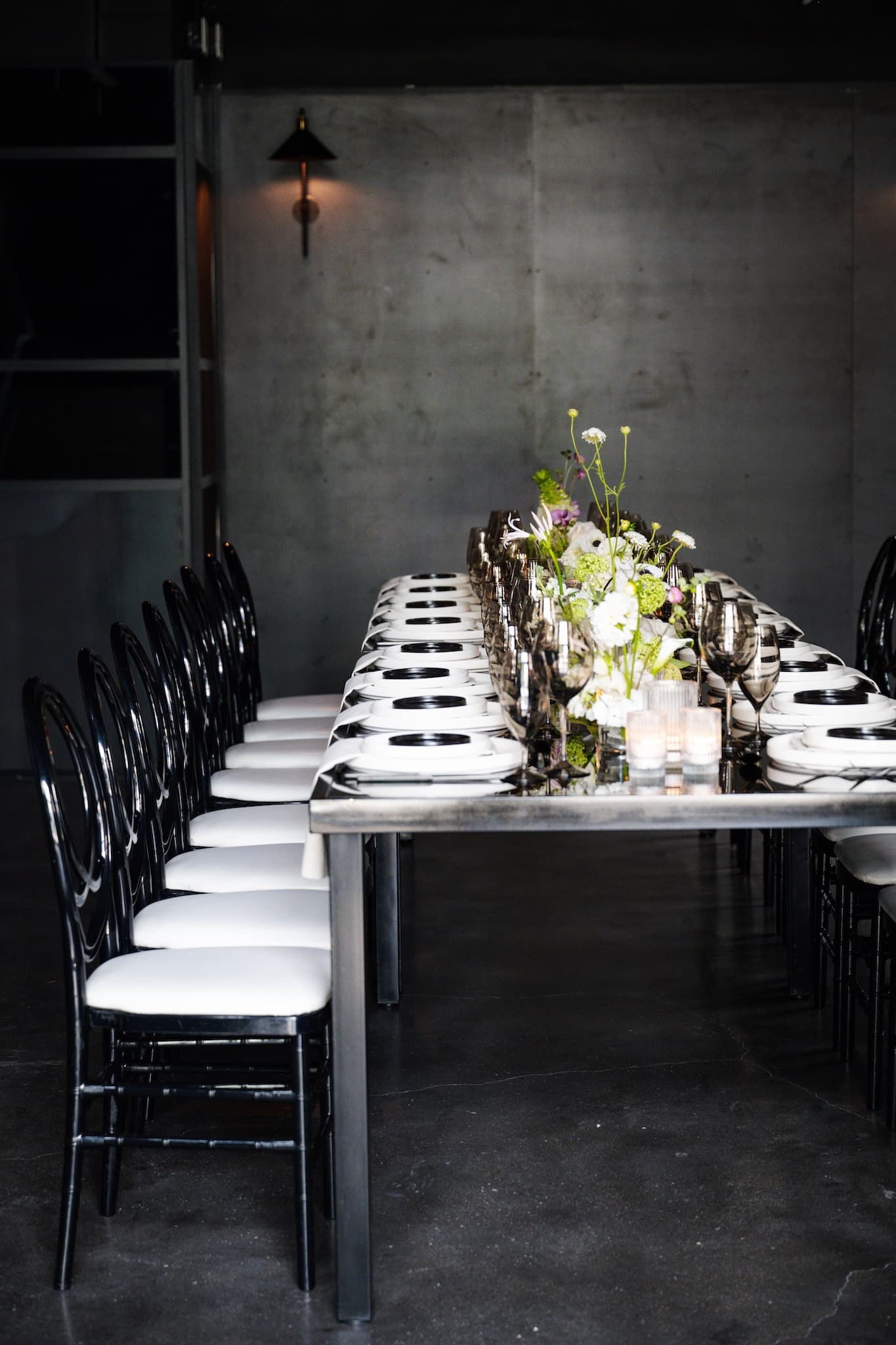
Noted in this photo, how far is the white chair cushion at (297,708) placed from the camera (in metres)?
4.94

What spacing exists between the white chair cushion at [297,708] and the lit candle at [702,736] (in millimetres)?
2499

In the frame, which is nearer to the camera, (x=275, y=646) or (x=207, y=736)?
(x=207, y=736)

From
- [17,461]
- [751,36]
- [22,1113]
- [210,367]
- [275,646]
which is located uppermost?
[751,36]

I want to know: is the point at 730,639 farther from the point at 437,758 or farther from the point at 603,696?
the point at 437,758

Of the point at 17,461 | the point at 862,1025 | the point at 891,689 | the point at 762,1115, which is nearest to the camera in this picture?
the point at 762,1115

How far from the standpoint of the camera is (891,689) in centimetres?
483

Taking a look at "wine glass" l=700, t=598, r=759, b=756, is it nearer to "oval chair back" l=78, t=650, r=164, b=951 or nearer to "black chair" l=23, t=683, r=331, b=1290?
"black chair" l=23, t=683, r=331, b=1290

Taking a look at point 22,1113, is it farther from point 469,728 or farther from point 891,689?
point 891,689

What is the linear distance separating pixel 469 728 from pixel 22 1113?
131cm

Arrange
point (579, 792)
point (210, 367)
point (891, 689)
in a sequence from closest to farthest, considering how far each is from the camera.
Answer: point (579, 792) < point (891, 689) < point (210, 367)

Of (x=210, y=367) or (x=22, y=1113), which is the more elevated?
(x=210, y=367)

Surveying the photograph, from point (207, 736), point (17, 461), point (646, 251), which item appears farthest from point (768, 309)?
point (207, 736)

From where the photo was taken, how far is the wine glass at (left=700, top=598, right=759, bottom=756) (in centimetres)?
277

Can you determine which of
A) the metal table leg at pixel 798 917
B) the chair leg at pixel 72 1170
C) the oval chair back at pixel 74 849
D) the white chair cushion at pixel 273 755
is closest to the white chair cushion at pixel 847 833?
the metal table leg at pixel 798 917
